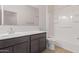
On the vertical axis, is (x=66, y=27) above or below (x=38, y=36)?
above

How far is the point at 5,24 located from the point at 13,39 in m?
0.49

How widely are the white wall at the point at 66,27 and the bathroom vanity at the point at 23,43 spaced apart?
0.26 metres

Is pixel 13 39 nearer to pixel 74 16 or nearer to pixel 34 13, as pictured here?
pixel 34 13

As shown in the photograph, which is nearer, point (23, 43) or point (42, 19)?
point (23, 43)

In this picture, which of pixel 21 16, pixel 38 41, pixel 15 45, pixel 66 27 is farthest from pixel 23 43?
pixel 66 27

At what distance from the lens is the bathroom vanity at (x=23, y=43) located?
1.08m

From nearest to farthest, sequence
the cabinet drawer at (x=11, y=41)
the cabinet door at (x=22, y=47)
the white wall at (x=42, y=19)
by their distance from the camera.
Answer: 1. the cabinet drawer at (x=11, y=41)
2. the cabinet door at (x=22, y=47)
3. the white wall at (x=42, y=19)

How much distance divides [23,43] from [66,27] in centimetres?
70

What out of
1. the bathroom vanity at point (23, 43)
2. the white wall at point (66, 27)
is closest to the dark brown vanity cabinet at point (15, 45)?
the bathroom vanity at point (23, 43)

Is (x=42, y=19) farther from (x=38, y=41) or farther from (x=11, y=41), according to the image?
(x=11, y=41)

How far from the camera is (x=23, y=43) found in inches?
53.7

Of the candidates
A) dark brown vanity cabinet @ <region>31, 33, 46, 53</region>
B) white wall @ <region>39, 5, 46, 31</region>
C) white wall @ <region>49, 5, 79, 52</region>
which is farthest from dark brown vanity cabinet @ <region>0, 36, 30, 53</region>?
white wall @ <region>49, 5, 79, 52</region>

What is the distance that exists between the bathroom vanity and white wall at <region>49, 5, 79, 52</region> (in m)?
0.26

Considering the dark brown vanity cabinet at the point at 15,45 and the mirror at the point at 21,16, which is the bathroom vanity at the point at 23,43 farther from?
the mirror at the point at 21,16
